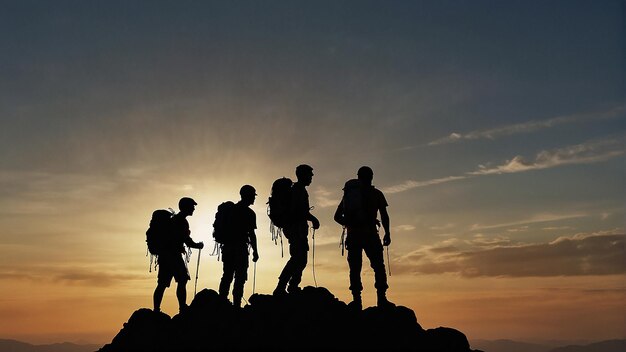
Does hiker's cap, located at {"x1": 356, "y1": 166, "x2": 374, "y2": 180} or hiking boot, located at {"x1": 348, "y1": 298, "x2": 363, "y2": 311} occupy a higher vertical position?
hiker's cap, located at {"x1": 356, "y1": 166, "x2": 374, "y2": 180}

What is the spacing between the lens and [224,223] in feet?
49.3

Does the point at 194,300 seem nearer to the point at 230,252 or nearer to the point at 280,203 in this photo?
the point at 230,252

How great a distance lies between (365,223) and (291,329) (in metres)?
3.28

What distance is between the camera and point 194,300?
1612cm

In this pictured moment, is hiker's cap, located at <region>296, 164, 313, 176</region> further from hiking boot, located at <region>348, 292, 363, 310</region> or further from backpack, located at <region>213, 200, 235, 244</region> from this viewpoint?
hiking boot, located at <region>348, 292, 363, 310</region>

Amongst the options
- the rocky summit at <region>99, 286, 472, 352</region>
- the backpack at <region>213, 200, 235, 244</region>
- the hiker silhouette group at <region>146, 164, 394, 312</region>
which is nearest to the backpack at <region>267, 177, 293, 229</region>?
the hiker silhouette group at <region>146, 164, 394, 312</region>

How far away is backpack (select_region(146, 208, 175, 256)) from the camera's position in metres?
15.5

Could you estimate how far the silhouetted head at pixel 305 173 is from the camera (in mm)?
14383

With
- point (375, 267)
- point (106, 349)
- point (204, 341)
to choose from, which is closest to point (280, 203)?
point (375, 267)

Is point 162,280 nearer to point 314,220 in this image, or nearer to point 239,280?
point 239,280

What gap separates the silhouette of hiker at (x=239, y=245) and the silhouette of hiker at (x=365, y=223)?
2529mm

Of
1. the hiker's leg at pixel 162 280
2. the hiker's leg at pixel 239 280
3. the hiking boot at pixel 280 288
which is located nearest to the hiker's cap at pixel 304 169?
the hiker's leg at pixel 239 280

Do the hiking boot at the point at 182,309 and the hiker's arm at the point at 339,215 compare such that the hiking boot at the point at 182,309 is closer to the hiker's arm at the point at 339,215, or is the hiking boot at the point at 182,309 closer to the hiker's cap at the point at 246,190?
the hiker's cap at the point at 246,190

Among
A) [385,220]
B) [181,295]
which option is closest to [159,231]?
[181,295]
